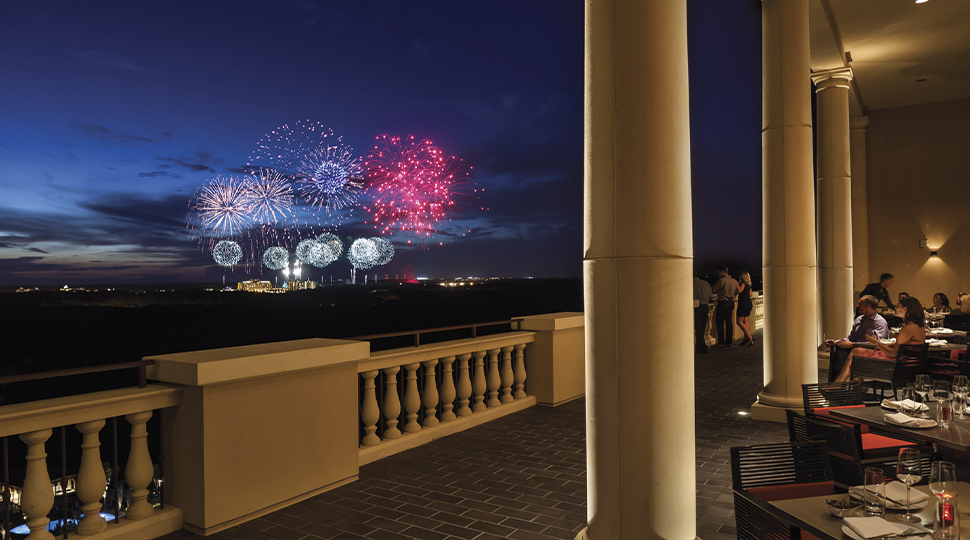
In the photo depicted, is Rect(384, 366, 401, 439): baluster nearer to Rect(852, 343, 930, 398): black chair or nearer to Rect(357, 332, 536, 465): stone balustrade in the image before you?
Rect(357, 332, 536, 465): stone balustrade

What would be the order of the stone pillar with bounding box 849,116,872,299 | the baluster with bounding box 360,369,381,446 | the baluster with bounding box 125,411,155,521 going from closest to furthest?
the baluster with bounding box 125,411,155,521
the baluster with bounding box 360,369,381,446
the stone pillar with bounding box 849,116,872,299

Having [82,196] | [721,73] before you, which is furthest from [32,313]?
[721,73]

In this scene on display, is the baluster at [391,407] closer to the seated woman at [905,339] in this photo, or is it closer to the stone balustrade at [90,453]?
the stone balustrade at [90,453]

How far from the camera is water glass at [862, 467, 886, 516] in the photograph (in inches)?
91.3

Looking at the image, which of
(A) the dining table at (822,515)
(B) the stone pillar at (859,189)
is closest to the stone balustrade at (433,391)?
(A) the dining table at (822,515)

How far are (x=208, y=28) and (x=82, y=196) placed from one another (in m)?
21.5

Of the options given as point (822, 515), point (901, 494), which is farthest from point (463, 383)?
point (901, 494)

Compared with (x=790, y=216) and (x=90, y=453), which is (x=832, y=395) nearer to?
(x=790, y=216)

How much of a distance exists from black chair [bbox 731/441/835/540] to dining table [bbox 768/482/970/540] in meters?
0.12

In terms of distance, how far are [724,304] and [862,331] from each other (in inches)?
241

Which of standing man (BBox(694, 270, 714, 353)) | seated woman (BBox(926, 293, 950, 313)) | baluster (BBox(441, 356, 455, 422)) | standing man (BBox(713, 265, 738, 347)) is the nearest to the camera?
baluster (BBox(441, 356, 455, 422))

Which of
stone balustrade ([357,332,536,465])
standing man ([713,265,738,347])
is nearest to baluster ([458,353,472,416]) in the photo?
stone balustrade ([357,332,536,465])

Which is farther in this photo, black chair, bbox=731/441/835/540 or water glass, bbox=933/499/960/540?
black chair, bbox=731/441/835/540

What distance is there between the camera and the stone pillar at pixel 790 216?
271 inches
